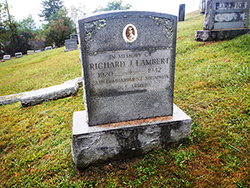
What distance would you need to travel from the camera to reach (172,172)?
2.16 meters

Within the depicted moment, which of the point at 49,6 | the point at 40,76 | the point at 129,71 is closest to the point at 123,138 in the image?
the point at 129,71

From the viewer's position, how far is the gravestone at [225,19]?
6430mm

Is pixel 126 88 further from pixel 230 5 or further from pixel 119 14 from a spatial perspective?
pixel 230 5

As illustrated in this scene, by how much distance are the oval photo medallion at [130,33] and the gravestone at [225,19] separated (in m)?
5.74

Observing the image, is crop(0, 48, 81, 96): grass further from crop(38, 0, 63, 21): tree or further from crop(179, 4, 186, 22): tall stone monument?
crop(38, 0, 63, 21): tree

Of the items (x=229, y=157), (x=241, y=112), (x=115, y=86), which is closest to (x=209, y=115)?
(x=241, y=112)

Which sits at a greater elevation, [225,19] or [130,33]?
[225,19]

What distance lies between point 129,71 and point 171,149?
131 centimetres

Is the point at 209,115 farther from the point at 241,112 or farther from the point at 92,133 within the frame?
the point at 92,133

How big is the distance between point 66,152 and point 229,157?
7.56ft

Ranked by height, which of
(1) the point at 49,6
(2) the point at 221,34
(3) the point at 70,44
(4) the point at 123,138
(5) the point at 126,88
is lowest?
(4) the point at 123,138

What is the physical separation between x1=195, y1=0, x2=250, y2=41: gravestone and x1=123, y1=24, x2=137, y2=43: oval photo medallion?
18.8ft

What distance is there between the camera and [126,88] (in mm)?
2381

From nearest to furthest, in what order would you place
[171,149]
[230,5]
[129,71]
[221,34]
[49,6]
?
[129,71] → [171,149] → [230,5] → [221,34] → [49,6]
